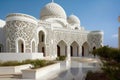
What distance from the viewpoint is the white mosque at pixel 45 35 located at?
15.7 m

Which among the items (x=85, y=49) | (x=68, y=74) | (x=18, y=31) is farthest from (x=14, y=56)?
(x=85, y=49)

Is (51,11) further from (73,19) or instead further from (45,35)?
(73,19)

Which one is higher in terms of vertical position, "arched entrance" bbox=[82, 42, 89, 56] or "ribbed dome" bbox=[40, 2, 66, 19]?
"ribbed dome" bbox=[40, 2, 66, 19]

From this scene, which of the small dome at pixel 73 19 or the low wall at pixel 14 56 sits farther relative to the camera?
the small dome at pixel 73 19

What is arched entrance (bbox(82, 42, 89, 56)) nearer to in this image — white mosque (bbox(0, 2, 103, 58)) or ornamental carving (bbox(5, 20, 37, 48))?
white mosque (bbox(0, 2, 103, 58))

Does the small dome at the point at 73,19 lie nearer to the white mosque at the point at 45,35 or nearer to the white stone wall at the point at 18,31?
the white mosque at the point at 45,35

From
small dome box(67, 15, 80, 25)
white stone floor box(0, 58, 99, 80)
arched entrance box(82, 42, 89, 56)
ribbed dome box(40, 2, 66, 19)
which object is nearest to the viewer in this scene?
white stone floor box(0, 58, 99, 80)

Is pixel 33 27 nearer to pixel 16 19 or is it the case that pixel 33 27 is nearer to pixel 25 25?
pixel 25 25

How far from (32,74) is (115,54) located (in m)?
4.21

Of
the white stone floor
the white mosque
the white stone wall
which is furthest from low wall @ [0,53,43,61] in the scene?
the white stone wall

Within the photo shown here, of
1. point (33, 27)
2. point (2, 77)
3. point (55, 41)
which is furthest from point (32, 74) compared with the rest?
point (55, 41)

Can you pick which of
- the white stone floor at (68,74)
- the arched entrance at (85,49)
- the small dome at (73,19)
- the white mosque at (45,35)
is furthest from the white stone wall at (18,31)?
the small dome at (73,19)

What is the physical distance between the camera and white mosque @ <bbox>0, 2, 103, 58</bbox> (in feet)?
51.4

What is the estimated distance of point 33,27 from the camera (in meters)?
16.8
